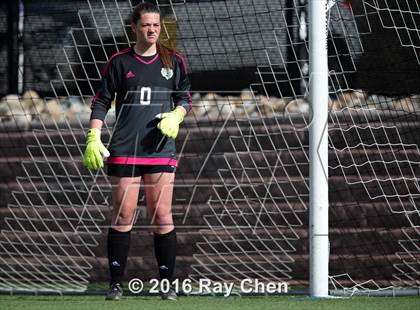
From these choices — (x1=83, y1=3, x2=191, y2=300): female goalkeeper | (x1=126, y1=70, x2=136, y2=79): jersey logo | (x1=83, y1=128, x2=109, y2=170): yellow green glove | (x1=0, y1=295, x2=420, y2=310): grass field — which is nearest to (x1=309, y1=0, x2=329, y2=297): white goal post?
(x1=0, y1=295, x2=420, y2=310): grass field

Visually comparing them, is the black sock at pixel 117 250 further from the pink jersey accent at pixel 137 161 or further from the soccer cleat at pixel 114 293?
the pink jersey accent at pixel 137 161

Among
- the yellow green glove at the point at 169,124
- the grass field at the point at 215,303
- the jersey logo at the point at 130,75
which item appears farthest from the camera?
the jersey logo at the point at 130,75

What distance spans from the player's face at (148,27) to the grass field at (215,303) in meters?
1.35

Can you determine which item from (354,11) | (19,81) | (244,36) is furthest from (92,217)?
(354,11)

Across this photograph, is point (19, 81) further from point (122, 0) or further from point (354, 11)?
point (354, 11)

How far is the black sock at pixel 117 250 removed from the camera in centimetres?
611

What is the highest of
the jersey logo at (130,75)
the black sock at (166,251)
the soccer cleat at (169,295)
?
the jersey logo at (130,75)

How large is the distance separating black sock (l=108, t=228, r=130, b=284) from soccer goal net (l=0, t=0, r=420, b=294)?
1251 mm

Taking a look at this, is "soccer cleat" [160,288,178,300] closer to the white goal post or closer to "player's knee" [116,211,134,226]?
"player's knee" [116,211,134,226]

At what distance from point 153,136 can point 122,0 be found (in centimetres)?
193

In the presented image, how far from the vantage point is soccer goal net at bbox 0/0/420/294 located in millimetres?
7398

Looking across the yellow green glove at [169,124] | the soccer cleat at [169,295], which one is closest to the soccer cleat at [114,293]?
the soccer cleat at [169,295]

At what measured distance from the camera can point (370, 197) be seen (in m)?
7.39

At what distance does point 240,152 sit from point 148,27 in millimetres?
1866
